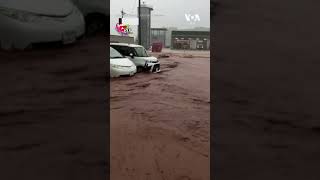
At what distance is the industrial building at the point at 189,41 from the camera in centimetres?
4972

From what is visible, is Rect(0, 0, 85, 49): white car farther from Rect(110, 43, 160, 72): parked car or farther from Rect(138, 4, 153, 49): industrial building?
Rect(138, 4, 153, 49): industrial building

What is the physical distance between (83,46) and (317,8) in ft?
20.8

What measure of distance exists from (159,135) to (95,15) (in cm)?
792

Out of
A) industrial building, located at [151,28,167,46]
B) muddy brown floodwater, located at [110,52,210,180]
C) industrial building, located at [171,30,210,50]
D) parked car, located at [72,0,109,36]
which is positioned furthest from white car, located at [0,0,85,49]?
industrial building, located at [151,28,167,46]

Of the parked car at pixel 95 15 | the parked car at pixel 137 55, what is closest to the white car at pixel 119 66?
the parked car at pixel 95 15

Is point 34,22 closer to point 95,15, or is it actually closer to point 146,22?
point 95,15

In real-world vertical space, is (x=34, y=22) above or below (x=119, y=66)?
above

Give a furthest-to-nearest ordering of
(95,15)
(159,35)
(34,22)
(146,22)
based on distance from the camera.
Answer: (159,35) < (146,22) < (95,15) < (34,22)

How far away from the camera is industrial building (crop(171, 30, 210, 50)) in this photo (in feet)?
163

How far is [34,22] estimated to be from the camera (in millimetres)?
8516

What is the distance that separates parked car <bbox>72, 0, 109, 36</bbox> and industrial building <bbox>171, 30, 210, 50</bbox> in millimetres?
37324

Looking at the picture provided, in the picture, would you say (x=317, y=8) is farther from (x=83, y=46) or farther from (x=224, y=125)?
(x=83, y=46)

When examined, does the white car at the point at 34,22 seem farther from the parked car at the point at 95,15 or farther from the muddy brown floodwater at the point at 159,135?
the muddy brown floodwater at the point at 159,135

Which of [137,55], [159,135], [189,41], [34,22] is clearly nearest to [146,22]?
[189,41]
